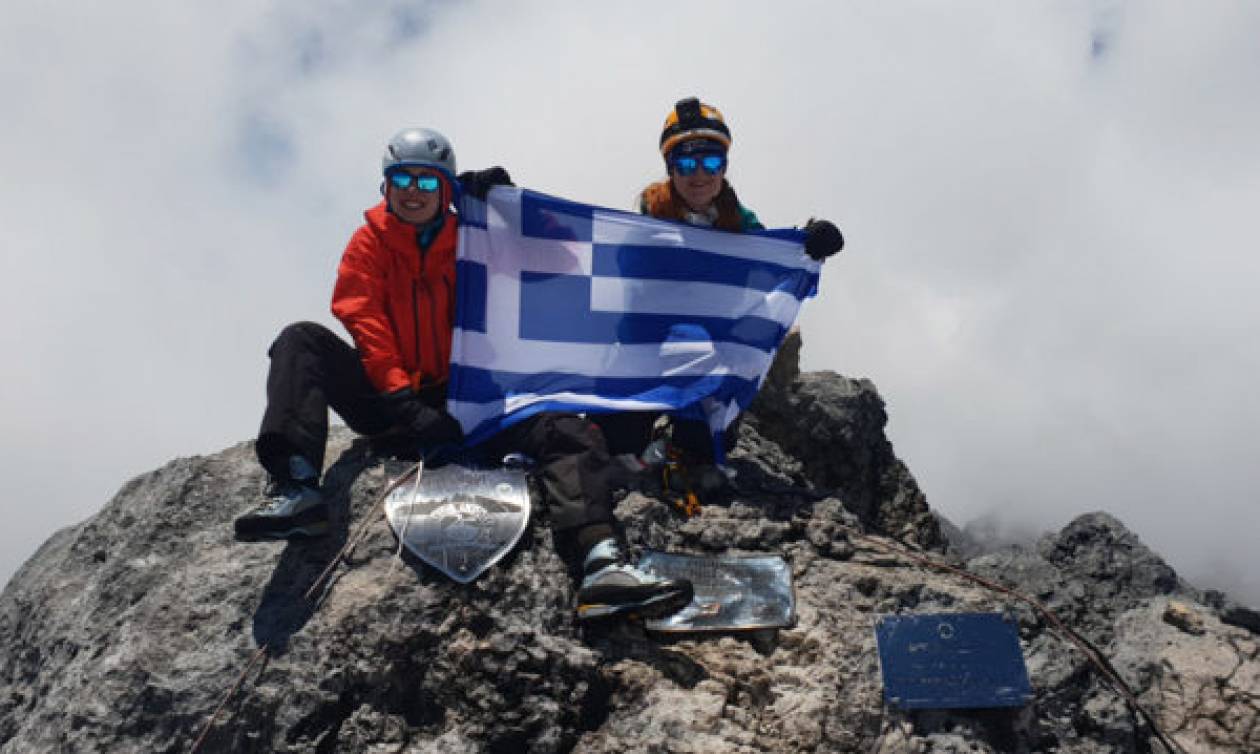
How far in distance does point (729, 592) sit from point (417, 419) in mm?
2186

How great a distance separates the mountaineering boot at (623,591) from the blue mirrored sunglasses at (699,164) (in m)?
3.01

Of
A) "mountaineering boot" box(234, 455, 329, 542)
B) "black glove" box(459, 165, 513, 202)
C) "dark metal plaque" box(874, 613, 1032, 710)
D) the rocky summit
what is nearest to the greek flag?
"black glove" box(459, 165, 513, 202)

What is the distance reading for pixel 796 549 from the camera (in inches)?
239

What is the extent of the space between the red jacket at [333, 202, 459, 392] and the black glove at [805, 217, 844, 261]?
2.63 meters

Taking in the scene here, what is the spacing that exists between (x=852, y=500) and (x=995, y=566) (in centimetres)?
240

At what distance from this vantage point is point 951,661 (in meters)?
5.07

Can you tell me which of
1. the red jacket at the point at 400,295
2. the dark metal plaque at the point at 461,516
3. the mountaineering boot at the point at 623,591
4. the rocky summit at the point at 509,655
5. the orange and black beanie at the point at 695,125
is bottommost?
the rocky summit at the point at 509,655

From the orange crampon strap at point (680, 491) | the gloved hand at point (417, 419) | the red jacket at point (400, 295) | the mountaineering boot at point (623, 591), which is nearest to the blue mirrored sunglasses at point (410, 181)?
the red jacket at point (400, 295)

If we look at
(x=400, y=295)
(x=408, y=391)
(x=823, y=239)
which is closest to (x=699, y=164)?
(x=823, y=239)

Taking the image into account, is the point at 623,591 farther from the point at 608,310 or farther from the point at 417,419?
the point at 608,310

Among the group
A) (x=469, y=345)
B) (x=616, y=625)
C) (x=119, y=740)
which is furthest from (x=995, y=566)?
(x=119, y=740)

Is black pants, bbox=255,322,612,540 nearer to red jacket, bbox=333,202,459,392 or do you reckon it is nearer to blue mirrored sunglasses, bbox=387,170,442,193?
red jacket, bbox=333,202,459,392

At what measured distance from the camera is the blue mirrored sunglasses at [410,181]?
20.7 ft

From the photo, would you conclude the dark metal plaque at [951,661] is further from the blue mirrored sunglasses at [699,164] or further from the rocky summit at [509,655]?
the blue mirrored sunglasses at [699,164]
